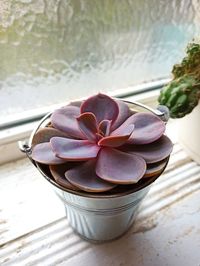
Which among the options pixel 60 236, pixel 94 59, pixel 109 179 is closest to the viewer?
pixel 109 179

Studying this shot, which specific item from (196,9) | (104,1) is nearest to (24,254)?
(104,1)

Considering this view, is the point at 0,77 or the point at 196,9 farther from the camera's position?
the point at 196,9

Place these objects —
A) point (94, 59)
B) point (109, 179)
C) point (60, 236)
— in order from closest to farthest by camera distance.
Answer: point (109, 179), point (60, 236), point (94, 59)

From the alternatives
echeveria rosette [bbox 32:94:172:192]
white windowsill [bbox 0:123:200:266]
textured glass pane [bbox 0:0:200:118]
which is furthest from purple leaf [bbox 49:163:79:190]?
textured glass pane [bbox 0:0:200:118]

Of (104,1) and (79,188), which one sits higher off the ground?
(104,1)

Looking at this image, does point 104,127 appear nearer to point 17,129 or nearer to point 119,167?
point 119,167

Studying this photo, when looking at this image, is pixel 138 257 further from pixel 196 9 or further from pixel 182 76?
pixel 196 9
